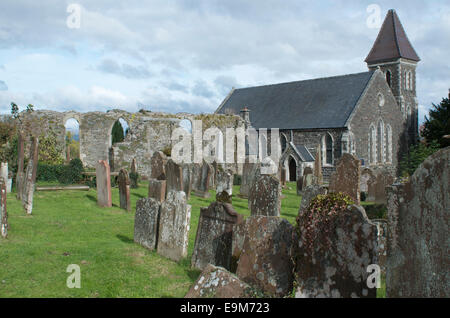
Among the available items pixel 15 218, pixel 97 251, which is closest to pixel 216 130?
pixel 15 218

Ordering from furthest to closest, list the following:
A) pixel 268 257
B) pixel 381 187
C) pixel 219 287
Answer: pixel 381 187 → pixel 268 257 → pixel 219 287

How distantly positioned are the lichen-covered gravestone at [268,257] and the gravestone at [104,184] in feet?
23.8

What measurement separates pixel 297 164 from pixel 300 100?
23.7ft

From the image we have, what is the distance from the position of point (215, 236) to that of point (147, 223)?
1.92m

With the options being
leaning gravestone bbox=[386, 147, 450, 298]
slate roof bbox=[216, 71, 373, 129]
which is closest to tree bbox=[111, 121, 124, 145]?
slate roof bbox=[216, 71, 373, 129]

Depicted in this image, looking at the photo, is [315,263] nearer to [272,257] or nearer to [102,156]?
[272,257]

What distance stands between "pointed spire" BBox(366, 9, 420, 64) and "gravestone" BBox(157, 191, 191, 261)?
110ft

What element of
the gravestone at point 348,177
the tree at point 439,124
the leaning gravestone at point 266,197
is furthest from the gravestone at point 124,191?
the tree at point 439,124

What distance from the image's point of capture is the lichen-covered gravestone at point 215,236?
19.2 feet

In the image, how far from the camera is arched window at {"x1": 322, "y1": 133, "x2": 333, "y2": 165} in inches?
1077

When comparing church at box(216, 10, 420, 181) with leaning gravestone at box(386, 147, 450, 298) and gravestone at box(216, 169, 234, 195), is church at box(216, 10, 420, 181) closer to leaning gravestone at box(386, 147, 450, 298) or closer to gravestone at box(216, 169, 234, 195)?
gravestone at box(216, 169, 234, 195)

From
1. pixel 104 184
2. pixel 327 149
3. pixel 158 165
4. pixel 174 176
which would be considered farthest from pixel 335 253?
pixel 327 149

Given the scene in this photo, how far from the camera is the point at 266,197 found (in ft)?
28.6

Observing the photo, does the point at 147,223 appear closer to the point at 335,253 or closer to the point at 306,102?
the point at 335,253
